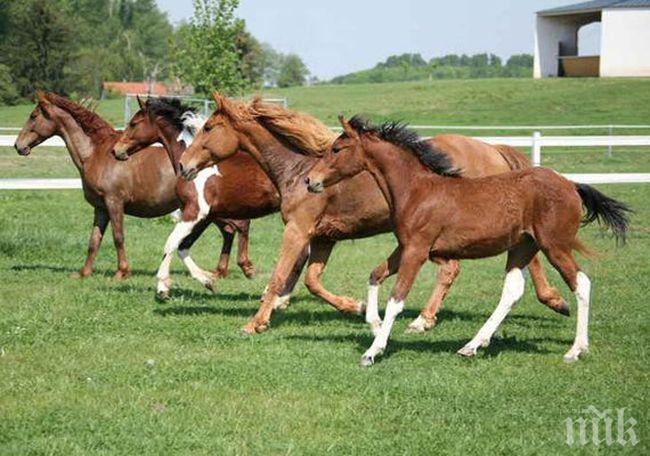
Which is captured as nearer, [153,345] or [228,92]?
[153,345]

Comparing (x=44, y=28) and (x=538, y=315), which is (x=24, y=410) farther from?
(x=44, y=28)

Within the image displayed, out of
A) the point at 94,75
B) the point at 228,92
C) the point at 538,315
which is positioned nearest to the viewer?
the point at 538,315

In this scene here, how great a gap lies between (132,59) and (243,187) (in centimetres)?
9153

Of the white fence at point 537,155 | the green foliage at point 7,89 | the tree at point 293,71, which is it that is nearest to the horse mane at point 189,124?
the white fence at point 537,155

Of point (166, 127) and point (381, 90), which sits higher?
point (166, 127)

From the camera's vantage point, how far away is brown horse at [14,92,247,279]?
12.5 metres

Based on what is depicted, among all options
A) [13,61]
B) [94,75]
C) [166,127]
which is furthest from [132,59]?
[166,127]

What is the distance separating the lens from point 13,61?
66.1 meters

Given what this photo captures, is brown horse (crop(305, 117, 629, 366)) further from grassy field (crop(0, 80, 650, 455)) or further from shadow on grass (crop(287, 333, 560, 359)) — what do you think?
grassy field (crop(0, 80, 650, 455))

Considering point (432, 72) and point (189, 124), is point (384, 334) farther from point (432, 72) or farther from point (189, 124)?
point (432, 72)

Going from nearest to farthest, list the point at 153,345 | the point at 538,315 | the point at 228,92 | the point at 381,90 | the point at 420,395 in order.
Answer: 1. the point at 420,395
2. the point at 153,345
3. the point at 538,315
4. the point at 228,92
5. the point at 381,90

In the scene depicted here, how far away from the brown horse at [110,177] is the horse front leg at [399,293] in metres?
5.14

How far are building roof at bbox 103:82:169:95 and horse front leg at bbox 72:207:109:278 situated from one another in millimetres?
63864

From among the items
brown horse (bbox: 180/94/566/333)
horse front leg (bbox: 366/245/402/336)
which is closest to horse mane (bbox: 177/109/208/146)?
brown horse (bbox: 180/94/566/333)
